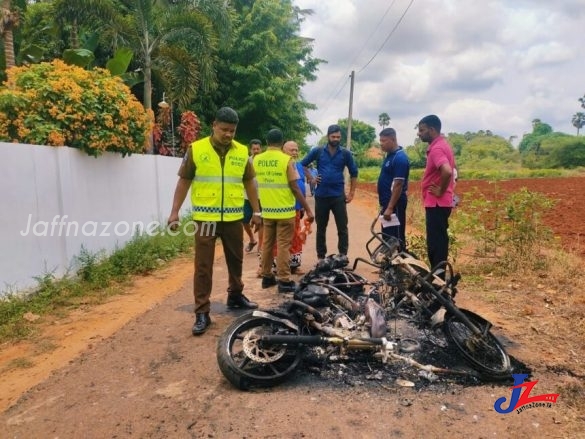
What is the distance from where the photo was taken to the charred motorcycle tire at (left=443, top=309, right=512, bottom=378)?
10.4ft

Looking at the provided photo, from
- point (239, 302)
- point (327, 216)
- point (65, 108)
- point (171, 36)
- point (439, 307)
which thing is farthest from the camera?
point (171, 36)

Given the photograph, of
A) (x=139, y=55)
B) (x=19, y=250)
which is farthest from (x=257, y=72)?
(x=19, y=250)

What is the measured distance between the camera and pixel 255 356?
3094mm

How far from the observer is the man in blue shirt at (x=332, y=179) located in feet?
19.7

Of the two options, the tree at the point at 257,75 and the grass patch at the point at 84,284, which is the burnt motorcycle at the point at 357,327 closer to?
the grass patch at the point at 84,284

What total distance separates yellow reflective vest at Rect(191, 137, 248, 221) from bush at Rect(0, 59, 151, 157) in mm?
2746

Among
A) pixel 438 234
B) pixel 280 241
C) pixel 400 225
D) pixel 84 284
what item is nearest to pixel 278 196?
pixel 280 241

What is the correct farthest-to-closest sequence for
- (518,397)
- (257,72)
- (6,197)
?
(257,72) < (6,197) < (518,397)

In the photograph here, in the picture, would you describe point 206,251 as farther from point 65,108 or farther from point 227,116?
point 65,108

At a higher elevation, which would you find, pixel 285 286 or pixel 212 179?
pixel 212 179

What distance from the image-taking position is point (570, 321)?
4.20 m

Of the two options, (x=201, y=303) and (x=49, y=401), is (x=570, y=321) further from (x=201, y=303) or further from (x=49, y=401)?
(x=49, y=401)

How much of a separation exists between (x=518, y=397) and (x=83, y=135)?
6.09 m

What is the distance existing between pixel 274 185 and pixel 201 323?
1872mm
